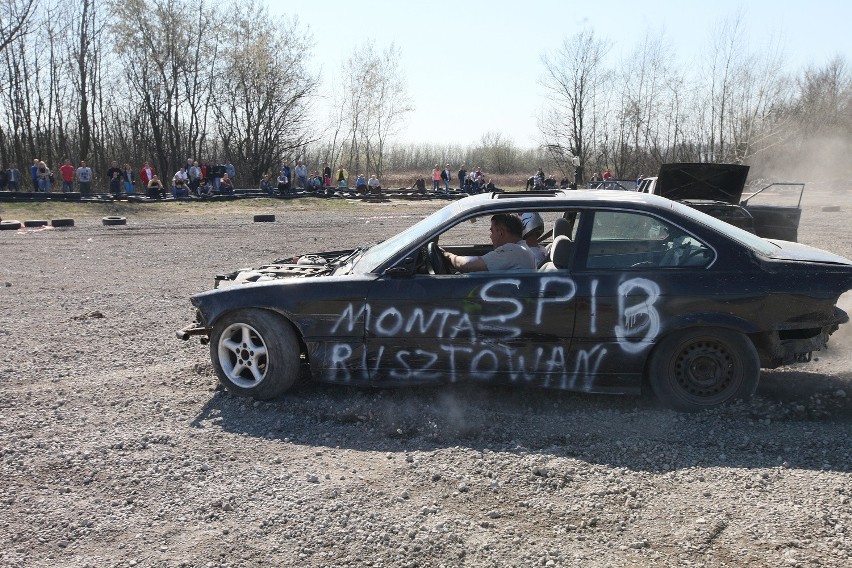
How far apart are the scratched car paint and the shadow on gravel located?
19 cm

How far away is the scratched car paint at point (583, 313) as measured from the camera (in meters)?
5.15

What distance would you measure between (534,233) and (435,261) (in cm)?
103

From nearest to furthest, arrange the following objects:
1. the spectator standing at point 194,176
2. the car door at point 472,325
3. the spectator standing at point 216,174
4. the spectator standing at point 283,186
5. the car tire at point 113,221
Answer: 1. the car door at point 472,325
2. the car tire at point 113,221
3. the spectator standing at point 194,176
4. the spectator standing at point 216,174
5. the spectator standing at point 283,186

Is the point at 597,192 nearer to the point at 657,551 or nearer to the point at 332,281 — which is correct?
the point at 332,281

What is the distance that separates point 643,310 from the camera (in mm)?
5168

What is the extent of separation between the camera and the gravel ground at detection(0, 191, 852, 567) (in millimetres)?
3578

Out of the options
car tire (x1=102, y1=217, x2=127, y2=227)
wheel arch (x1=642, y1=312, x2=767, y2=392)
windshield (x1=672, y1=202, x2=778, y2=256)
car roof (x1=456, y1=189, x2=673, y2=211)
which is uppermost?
car roof (x1=456, y1=189, x2=673, y2=211)

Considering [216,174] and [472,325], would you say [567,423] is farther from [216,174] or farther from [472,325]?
[216,174]

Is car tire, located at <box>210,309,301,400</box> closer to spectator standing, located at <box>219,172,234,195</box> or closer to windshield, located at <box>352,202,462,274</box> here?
windshield, located at <box>352,202,462,274</box>

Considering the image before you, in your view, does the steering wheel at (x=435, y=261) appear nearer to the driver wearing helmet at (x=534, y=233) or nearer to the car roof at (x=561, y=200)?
the car roof at (x=561, y=200)

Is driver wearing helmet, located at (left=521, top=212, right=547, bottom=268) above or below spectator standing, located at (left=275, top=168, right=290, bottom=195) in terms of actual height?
below

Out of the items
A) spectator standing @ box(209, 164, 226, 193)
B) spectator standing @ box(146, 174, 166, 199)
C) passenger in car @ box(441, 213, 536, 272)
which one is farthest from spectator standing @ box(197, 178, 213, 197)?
passenger in car @ box(441, 213, 536, 272)

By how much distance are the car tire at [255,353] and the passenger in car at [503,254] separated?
1376mm

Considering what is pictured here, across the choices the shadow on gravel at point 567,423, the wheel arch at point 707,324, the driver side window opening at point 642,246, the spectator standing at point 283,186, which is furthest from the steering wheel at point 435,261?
the spectator standing at point 283,186
